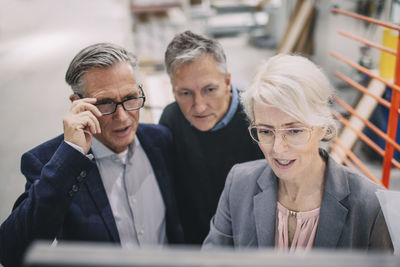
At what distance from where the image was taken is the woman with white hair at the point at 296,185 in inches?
49.4

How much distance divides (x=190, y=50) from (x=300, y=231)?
42.8 inches

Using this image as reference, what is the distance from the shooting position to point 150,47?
814 cm

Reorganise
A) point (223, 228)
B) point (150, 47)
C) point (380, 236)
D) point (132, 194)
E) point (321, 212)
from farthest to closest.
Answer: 1. point (150, 47)
2. point (132, 194)
3. point (223, 228)
4. point (321, 212)
5. point (380, 236)

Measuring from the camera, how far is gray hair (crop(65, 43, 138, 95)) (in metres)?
1.57

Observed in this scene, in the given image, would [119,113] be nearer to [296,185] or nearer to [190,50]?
[190,50]

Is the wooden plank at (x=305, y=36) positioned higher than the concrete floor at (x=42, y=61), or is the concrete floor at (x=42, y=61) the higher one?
the wooden plank at (x=305, y=36)

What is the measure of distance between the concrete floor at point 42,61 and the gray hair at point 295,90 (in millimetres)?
1220

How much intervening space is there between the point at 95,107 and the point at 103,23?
1197cm

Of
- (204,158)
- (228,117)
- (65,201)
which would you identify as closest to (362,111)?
(228,117)

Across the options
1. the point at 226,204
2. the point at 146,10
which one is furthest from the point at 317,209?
the point at 146,10

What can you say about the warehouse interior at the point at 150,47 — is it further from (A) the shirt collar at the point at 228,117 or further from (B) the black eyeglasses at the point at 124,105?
(B) the black eyeglasses at the point at 124,105

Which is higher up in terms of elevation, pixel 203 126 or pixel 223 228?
pixel 203 126

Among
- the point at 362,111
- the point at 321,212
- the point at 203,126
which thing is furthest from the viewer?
the point at 362,111

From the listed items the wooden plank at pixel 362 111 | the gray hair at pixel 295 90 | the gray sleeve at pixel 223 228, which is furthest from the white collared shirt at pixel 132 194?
the wooden plank at pixel 362 111
